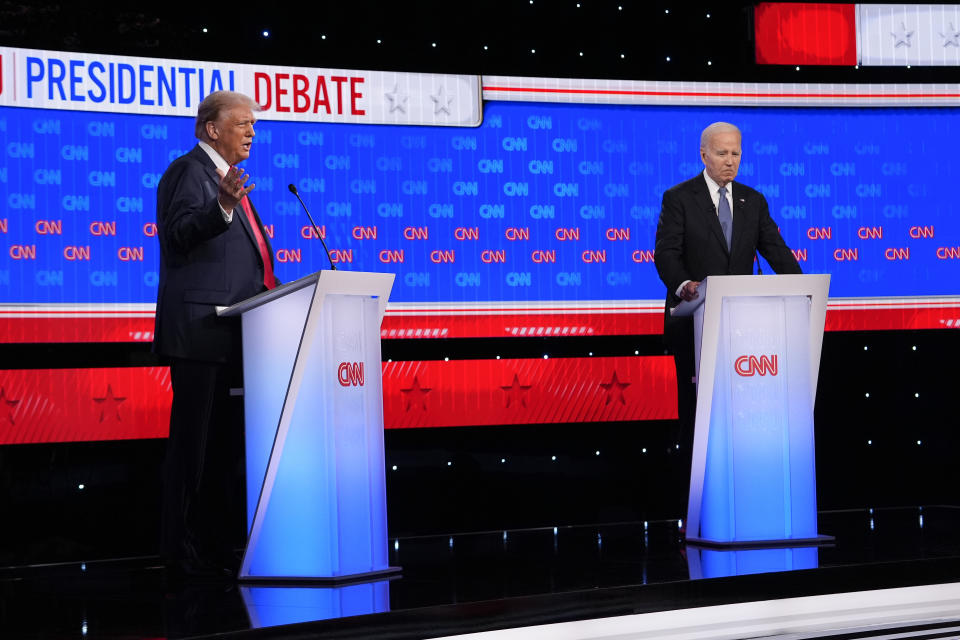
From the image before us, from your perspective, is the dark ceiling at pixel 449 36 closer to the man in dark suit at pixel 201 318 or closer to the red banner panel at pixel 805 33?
the red banner panel at pixel 805 33

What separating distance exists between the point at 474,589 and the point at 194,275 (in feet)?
4.01

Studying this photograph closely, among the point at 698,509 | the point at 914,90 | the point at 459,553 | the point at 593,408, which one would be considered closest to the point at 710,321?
the point at 698,509

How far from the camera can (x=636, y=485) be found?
18.1 ft

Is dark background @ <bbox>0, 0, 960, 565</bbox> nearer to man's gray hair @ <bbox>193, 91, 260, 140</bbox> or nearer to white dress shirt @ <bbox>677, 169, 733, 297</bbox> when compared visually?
white dress shirt @ <bbox>677, 169, 733, 297</bbox>

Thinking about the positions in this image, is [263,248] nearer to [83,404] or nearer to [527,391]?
[83,404]

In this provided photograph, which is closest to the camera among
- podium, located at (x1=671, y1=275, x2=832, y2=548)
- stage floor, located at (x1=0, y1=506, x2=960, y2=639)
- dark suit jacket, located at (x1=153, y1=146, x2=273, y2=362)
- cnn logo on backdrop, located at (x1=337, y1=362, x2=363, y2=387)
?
stage floor, located at (x1=0, y1=506, x2=960, y2=639)

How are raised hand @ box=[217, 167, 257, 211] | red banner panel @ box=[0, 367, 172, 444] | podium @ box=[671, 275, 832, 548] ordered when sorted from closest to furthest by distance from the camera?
raised hand @ box=[217, 167, 257, 211]
podium @ box=[671, 275, 832, 548]
red banner panel @ box=[0, 367, 172, 444]

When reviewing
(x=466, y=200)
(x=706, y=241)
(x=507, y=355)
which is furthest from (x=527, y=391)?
(x=706, y=241)

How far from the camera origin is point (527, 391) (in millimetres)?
5328

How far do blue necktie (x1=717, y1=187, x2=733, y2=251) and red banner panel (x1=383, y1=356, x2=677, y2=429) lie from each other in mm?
1118

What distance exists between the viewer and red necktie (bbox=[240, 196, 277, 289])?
371 cm

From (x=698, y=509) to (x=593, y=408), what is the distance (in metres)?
1.38

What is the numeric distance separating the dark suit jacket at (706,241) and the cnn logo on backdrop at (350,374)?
1411mm

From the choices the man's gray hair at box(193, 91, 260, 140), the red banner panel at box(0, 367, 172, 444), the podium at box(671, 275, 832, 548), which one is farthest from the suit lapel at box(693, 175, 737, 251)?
the red banner panel at box(0, 367, 172, 444)
